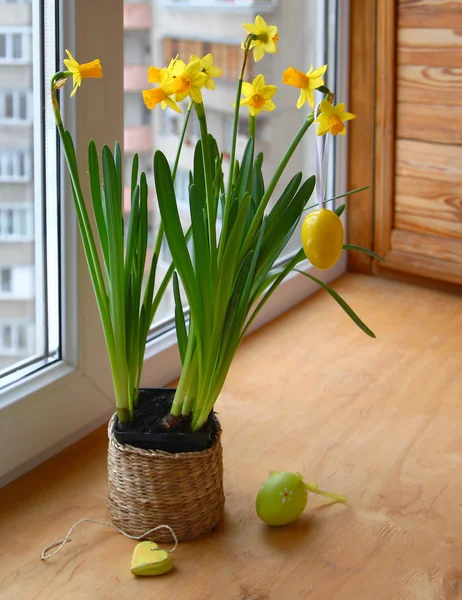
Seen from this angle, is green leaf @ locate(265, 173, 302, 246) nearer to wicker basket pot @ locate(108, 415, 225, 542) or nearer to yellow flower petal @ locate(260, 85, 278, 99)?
yellow flower petal @ locate(260, 85, 278, 99)

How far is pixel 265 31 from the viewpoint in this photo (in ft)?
2.73

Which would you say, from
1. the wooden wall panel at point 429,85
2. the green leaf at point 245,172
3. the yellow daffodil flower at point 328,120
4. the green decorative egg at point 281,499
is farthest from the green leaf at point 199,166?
the wooden wall panel at point 429,85

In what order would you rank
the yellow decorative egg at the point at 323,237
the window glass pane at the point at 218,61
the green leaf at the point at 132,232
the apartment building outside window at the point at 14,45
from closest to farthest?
the yellow decorative egg at the point at 323,237, the green leaf at the point at 132,232, the apartment building outside window at the point at 14,45, the window glass pane at the point at 218,61

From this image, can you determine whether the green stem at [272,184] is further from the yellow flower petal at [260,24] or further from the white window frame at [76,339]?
the white window frame at [76,339]

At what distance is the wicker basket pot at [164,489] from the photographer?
90 centimetres

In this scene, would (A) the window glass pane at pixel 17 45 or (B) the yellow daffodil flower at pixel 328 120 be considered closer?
(B) the yellow daffodil flower at pixel 328 120

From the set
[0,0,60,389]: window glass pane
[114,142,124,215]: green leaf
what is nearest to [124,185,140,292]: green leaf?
[114,142,124,215]: green leaf

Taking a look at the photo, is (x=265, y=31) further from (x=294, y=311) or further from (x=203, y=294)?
(x=294, y=311)

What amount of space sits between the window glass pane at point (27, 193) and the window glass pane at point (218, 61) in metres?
0.21

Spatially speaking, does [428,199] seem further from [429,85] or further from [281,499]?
[281,499]

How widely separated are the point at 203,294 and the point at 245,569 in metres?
0.30

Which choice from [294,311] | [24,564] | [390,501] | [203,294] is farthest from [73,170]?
[294,311]

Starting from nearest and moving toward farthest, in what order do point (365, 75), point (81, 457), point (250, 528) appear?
point (250, 528) → point (81, 457) → point (365, 75)

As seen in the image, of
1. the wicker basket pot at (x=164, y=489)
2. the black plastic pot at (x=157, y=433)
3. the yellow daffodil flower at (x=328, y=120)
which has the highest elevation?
the yellow daffodil flower at (x=328, y=120)
